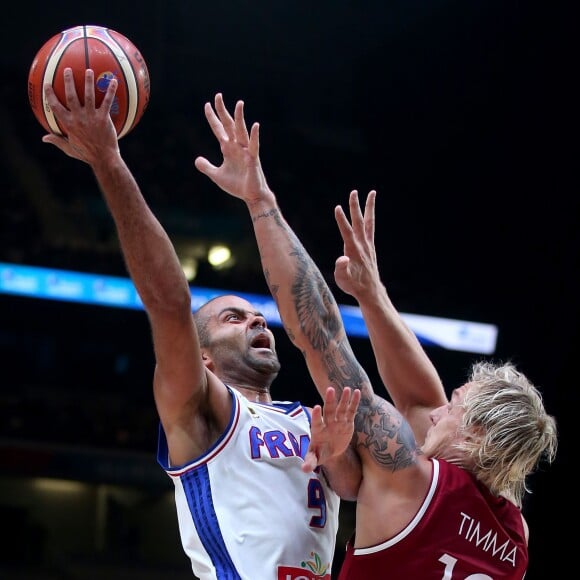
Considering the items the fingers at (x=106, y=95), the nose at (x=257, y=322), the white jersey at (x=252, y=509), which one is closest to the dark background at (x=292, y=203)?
the nose at (x=257, y=322)

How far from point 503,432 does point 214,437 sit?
90 cm

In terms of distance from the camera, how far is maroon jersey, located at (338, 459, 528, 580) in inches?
110

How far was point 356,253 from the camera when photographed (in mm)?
3373

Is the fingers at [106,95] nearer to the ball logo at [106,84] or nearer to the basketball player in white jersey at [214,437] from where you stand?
the basketball player in white jersey at [214,437]

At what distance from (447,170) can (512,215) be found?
1.02m

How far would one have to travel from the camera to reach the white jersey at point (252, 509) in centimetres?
300

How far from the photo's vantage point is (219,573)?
3025 millimetres

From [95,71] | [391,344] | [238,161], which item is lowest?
[391,344]

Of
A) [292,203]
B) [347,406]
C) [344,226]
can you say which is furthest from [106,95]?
[292,203]

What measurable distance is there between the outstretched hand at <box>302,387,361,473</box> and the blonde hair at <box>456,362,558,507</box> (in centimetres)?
52

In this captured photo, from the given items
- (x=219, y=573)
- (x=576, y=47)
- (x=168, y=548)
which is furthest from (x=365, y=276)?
(x=168, y=548)

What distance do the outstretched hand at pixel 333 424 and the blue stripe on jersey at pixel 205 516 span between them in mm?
531

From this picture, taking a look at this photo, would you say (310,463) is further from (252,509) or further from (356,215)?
(356,215)

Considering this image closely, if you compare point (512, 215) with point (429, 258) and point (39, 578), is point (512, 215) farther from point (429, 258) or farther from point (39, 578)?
point (39, 578)
